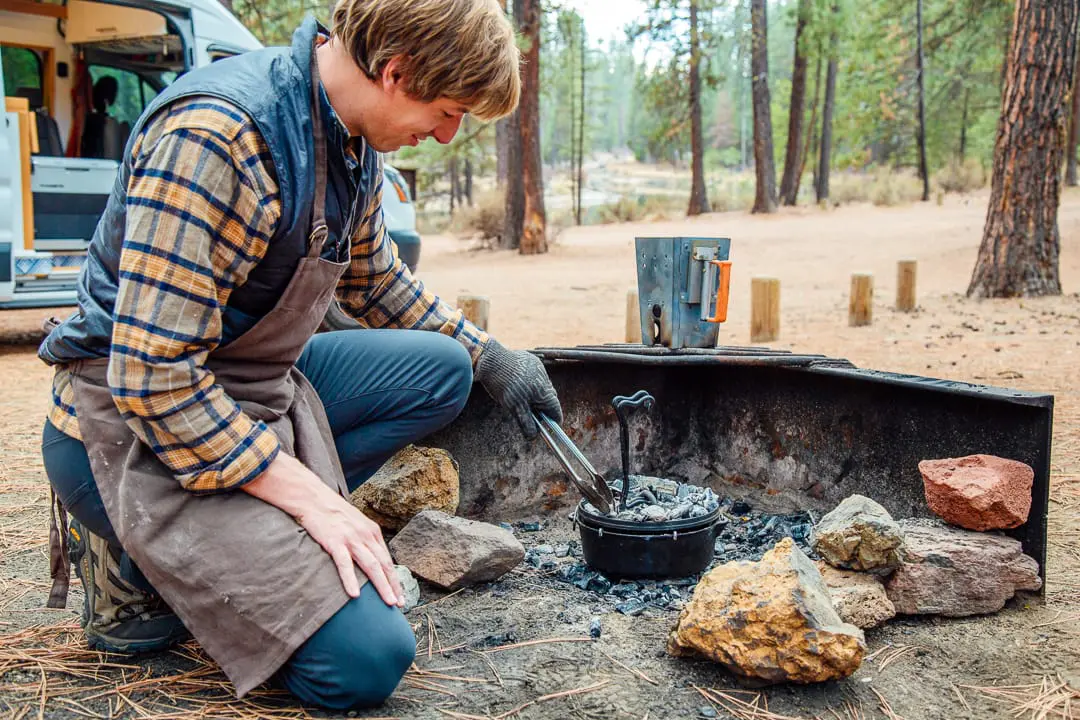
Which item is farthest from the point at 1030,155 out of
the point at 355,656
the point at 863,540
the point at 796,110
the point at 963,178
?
the point at 963,178

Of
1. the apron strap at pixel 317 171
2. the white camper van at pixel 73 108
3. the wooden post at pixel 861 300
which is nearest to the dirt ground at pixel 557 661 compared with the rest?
the apron strap at pixel 317 171

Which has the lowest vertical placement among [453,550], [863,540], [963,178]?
[453,550]

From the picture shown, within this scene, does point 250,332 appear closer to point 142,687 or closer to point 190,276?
point 190,276

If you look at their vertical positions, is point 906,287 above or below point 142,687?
above

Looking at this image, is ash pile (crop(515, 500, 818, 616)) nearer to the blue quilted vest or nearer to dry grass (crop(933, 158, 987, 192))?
the blue quilted vest

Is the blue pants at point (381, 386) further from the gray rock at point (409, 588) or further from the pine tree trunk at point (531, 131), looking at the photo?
the pine tree trunk at point (531, 131)

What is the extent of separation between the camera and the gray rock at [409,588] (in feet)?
8.53

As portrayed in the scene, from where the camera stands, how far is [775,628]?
6.68ft

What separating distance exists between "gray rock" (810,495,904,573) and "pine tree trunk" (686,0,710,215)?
2023 cm

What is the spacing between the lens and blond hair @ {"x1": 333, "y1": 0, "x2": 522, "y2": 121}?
5.93 ft

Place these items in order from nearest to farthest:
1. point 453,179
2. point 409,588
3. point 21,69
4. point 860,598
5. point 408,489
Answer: point 860,598 < point 409,588 < point 408,489 < point 21,69 < point 453,179

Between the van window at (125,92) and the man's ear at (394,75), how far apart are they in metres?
7.10

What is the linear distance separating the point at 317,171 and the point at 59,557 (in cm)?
116

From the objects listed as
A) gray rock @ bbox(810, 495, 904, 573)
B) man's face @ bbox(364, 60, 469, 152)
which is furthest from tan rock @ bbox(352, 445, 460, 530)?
man's face @ bbox(364, 60, 469, 152)
